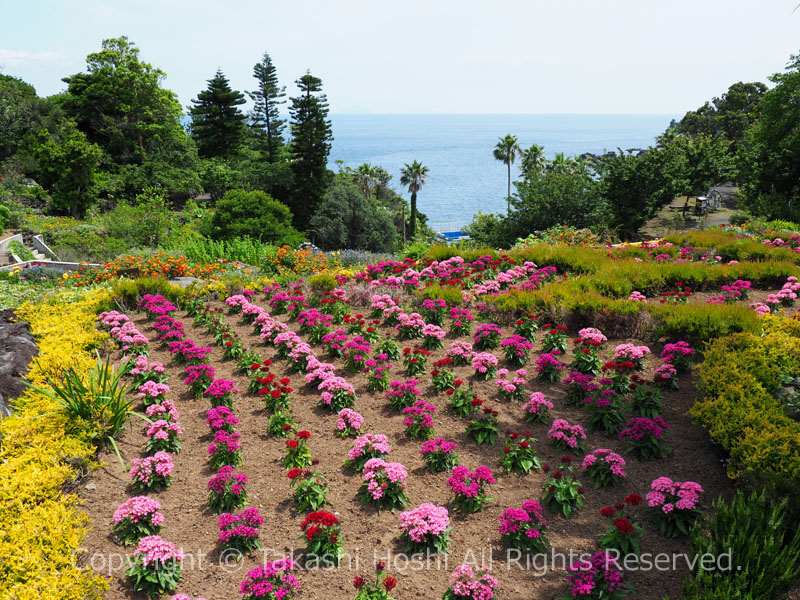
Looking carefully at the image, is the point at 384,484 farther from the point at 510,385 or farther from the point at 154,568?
the point at 510,385

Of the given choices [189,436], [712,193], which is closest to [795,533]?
[189,436]

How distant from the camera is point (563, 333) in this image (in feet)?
25.4

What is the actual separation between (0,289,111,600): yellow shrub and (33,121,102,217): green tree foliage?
1327 inches

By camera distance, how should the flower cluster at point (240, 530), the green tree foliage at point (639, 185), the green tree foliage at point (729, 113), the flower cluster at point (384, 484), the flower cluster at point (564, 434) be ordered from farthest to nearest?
the green tree foliage at point (729, 113)
the green tree foliage at point (639, 185)
the flower cluster at point (564, 434)
the flower cluster at point (384, 484)
the flower cluster at point (240, 530)

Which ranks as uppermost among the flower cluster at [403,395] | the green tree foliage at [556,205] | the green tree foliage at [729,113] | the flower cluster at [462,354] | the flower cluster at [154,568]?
the green tree foliage at [729,113]

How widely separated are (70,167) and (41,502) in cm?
3667

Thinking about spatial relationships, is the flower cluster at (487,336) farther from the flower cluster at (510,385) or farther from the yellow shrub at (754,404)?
the yellow shrub at (754,404)

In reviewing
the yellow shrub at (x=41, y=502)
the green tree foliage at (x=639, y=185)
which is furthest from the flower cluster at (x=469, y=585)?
the green tree foliage at (x=639, y=185)

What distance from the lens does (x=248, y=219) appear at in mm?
23781

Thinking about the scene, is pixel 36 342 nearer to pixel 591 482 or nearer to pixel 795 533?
pixel 591 482

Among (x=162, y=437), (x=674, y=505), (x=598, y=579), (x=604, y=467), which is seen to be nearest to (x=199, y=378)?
(x=162, y=437)

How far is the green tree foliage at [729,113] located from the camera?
52906 millimetres

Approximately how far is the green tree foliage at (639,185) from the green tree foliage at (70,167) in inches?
1309

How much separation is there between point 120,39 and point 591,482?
54.9 metres
